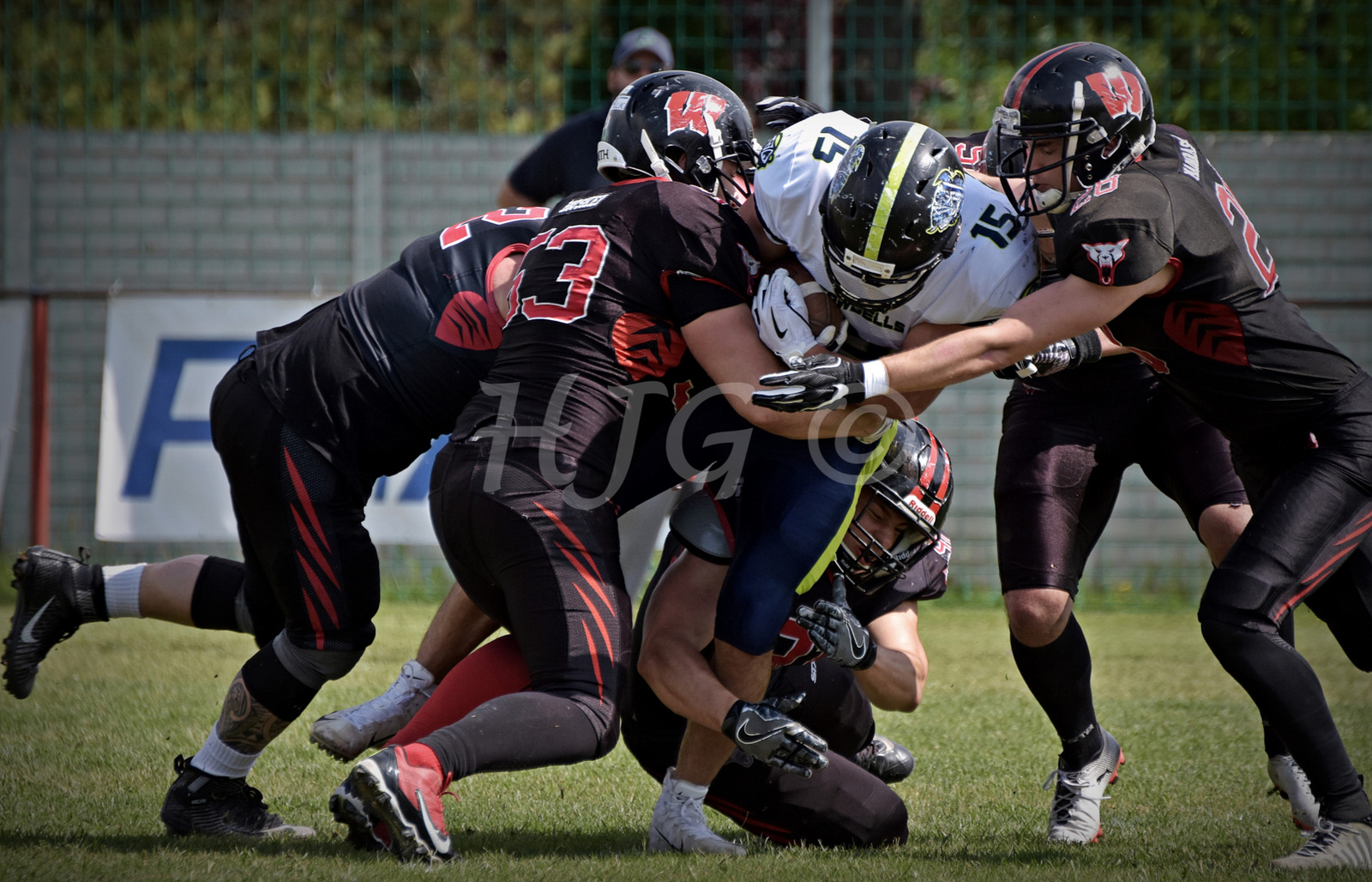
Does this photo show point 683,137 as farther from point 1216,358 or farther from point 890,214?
point 1216,358

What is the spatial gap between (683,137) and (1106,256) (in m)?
1.17

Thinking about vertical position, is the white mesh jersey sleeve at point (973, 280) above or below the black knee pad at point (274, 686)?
above

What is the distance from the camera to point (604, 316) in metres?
2.99

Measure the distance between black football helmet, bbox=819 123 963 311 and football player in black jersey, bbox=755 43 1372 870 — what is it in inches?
7.7

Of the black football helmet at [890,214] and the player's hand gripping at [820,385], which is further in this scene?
the black football helmet at [890,214]

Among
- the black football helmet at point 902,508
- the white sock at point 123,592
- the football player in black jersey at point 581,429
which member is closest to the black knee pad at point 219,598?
the white sock at point 123,592

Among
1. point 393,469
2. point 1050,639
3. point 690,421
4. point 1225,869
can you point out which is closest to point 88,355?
point 393,469

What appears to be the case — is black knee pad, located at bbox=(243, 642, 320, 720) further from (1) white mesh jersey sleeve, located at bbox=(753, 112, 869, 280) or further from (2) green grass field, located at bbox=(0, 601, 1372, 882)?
(1) white mesh jersey sleeve, located at bbox=(753, 112, 869, 280)

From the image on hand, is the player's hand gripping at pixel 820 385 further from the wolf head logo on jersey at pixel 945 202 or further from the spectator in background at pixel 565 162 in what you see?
the spectator in background at pixel 565 162

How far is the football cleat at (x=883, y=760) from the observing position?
3.73 meters

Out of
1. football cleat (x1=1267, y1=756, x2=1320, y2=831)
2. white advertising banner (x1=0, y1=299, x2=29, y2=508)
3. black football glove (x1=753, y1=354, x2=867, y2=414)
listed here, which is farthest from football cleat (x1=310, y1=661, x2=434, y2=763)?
white advertising banner (x1=0, y1=299, x2=29, y2=508)

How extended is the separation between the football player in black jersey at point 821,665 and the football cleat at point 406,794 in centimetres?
67

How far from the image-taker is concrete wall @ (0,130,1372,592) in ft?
26.4

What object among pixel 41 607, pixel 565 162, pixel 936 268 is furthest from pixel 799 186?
pixel 565 162
